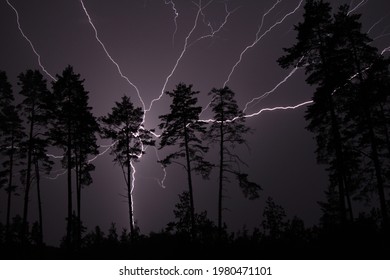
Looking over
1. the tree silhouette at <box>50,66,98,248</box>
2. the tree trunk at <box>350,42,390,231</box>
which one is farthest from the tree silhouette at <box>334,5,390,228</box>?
the tree silhouette at <box>50,66,98,248</box>

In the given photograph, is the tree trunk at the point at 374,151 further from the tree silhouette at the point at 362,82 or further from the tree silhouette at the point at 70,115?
the tree silhouette at the point at 70,115

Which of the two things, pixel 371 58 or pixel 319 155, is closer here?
pixel 371 58

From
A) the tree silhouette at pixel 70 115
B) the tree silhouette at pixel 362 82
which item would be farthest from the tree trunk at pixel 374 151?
the tree silhouette at pixel 70 115

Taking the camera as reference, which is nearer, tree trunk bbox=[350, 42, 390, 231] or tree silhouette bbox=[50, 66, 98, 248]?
tree trunk bbox=[350, 42, 390, 231]

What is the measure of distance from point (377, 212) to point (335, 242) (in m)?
20.7

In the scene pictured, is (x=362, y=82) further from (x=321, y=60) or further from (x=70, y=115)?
(x=70, y=115)

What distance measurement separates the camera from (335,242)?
447 inches

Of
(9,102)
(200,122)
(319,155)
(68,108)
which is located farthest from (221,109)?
(9,102)

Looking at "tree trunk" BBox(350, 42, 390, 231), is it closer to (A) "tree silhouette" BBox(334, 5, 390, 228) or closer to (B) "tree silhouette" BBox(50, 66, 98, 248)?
(A) "tree silhouette" BBox(334, 5, 390, 228)

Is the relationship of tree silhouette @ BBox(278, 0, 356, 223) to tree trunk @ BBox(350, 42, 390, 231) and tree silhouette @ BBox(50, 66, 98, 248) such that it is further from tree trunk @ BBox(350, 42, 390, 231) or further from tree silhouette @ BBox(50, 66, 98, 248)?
tree silhouette @ BBox(50, 66, 98, 248)

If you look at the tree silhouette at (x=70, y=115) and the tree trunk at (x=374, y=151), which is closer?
the tree trunk at (x=374, y=151)

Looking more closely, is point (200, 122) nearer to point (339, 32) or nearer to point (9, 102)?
point (339, 32)

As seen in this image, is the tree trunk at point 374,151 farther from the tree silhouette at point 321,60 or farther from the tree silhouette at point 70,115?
the tree silhouette at point 70,115
